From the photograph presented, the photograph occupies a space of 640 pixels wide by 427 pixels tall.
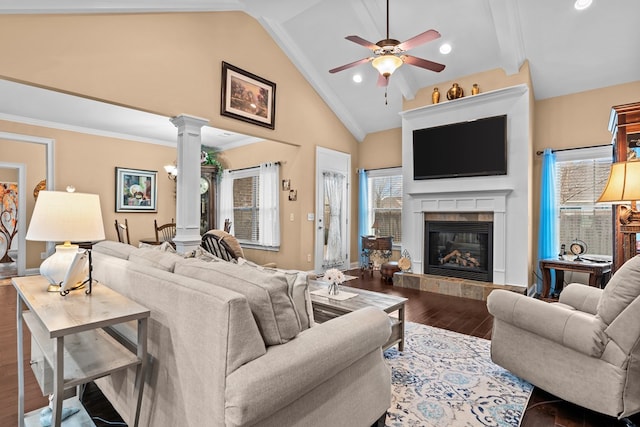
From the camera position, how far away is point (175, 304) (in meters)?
1.39

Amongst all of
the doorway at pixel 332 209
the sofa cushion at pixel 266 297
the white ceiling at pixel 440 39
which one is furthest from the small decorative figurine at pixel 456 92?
the sofa cushion at pixel 266 297

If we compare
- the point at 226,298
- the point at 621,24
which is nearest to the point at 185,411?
the point at 226,298

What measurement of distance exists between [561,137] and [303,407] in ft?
17.4

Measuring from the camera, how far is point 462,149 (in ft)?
16.2

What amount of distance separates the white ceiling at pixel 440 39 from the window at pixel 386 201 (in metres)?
1.58

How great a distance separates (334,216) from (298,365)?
17.1ft

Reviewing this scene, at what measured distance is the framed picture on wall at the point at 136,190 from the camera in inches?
262

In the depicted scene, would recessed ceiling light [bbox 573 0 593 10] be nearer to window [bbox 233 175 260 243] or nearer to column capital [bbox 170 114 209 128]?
column capital [bbox 170 114 209 128]

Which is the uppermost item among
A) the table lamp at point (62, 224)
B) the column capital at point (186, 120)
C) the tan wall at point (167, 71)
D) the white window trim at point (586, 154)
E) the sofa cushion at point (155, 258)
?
the tan wall at point (167, 71)

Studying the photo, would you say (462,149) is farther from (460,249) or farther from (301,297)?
(301,297)

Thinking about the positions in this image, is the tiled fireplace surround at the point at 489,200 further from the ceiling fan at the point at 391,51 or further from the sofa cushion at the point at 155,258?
the sofa cushion at the point at 155,258

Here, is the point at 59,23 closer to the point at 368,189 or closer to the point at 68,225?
the point at 68,225

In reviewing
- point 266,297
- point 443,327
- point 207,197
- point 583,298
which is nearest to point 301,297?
point 266,297

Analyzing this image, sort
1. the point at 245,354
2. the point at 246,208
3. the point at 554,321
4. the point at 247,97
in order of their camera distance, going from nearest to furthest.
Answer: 1. the point at 245,354
2. the point at 554,321
3. the point at 247,97
4. the point at 246,208
